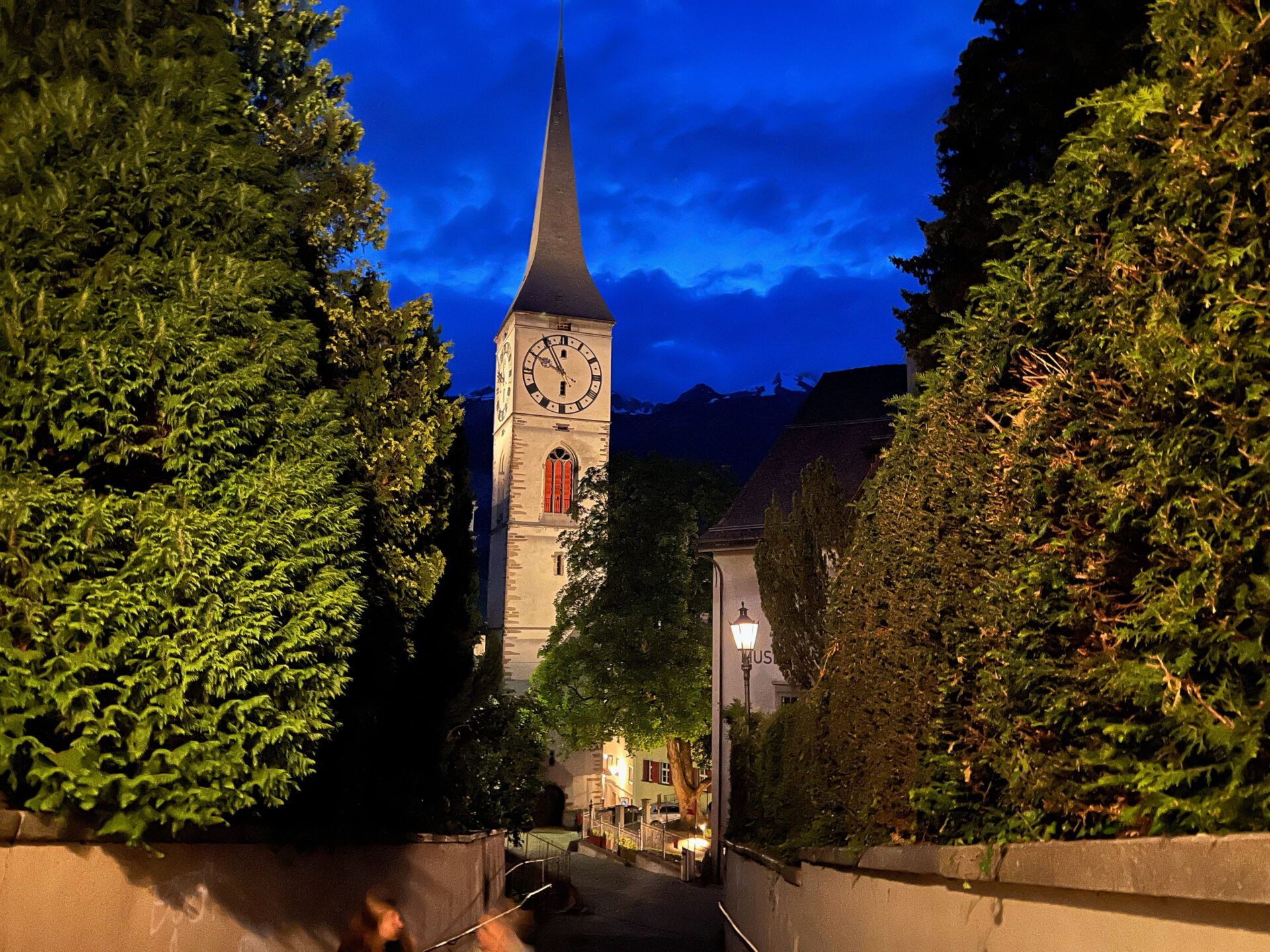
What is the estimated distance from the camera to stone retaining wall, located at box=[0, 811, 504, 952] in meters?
6.99

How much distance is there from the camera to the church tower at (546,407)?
67.4 m

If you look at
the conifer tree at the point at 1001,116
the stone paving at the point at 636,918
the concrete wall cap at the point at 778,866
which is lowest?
the stone paving at the point at 636,918

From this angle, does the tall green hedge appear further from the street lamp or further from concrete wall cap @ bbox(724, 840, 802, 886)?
the street lamp

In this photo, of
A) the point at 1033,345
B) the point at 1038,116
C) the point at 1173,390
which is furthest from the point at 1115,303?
the point at 1038,116

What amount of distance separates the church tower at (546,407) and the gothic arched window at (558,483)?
6 cm

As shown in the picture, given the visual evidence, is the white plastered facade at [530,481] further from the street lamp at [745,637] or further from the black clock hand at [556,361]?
the street lamp at [745,637]

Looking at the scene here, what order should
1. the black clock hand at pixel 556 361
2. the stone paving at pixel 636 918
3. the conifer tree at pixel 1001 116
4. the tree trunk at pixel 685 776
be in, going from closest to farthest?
1. the conifer tree at pixel 1001 116
2. the stone paving at pixel 636 918
3. the tree trunk at pixel 685 776
4. the black clock hand at pixel 556 361

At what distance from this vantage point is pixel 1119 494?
15.0 feet

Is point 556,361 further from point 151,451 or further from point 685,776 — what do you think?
point 151,451

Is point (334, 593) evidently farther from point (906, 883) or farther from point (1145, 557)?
point (1145, 557)

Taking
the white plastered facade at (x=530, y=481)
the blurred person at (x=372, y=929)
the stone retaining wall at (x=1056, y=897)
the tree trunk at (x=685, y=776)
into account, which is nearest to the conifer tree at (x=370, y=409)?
the blurred person at (x=372, y=929)

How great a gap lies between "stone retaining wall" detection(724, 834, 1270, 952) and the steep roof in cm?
2028

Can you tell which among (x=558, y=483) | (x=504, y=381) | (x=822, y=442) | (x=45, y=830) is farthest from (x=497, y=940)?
(x=504, y=381)

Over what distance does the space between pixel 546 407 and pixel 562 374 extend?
8.33 feet
